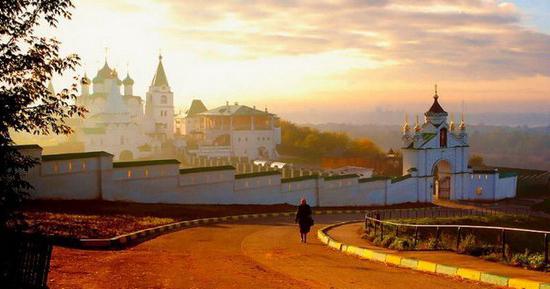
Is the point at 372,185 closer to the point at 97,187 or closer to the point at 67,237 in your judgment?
the point at 97,187

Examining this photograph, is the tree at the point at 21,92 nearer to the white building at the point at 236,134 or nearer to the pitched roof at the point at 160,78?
the white building at the point at 236,134

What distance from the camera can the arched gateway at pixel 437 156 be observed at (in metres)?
50.1

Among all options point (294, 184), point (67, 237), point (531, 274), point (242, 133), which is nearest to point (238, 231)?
point (67, 237)

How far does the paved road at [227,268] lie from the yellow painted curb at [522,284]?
0.48m

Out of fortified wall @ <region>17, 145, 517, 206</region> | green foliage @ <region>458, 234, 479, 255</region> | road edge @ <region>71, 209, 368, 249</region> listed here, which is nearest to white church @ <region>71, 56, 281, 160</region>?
fortified wall @ <region>17, 145, 517, 206</region>

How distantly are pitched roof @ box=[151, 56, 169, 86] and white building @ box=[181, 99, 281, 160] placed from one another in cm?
1385

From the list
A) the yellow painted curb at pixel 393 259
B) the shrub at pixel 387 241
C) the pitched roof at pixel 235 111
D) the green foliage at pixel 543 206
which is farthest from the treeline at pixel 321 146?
the yellow painted curb at pixel 393 259

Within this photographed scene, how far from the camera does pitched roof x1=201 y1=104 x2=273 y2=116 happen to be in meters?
91.9

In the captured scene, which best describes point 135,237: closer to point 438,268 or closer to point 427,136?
point 438,268

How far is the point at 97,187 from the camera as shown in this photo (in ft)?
94.0

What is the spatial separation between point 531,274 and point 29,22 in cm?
1017

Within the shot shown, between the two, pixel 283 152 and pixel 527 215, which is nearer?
pixel 527 215

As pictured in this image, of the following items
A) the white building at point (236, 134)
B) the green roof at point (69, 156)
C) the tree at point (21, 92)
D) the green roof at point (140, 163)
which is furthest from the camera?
the white building at point (236, 134)

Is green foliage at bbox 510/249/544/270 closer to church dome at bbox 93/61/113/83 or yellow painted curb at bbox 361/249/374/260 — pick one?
yellow painted curb at bbox 361/249/374/260
